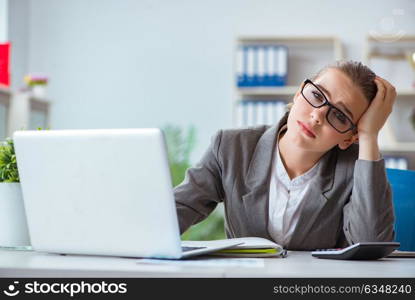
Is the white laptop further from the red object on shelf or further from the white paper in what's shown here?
the red object on shelf

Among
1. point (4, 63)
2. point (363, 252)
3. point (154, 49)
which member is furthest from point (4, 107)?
point (363, 252)

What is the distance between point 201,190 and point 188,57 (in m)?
3.48

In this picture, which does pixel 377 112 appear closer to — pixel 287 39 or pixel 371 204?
pixel 371 204

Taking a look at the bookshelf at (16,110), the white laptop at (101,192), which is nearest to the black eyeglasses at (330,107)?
the white laptop at (101,192)

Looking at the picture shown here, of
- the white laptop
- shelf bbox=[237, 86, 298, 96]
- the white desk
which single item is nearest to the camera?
the white desk

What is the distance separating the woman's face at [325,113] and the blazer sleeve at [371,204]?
0.32 feet

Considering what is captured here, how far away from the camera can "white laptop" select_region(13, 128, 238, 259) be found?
1.11m

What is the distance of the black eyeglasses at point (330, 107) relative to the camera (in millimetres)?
1552

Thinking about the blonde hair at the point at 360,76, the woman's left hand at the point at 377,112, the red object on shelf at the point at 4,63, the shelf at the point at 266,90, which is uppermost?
the blonde hair at the point at 360,76

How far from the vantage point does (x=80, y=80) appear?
5152mm

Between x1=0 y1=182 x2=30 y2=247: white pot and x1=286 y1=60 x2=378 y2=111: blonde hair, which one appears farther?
x1=286 y1=60 x2=378 y2=111: blonde hair

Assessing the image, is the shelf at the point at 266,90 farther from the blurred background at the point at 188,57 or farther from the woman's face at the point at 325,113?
the woman's face at the point at 325,113

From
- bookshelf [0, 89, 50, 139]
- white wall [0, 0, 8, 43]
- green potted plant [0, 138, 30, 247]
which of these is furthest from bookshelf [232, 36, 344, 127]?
green potted plant [0, 138, 30, 247]

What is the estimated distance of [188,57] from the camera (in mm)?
5082
